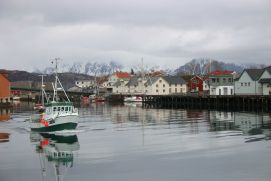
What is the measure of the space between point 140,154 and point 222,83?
8032 centimetres

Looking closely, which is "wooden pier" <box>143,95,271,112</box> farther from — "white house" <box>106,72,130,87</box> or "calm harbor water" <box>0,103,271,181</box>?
"white house" <box>106,72,130,87</box>

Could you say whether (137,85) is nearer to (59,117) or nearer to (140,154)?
(59,117)

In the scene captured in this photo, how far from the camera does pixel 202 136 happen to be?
4434 cm

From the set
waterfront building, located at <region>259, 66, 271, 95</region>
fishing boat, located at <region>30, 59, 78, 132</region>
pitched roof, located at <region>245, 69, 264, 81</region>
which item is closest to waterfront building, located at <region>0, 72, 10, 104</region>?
pitched roof, located at <region>245, 69, 264, 81</region>

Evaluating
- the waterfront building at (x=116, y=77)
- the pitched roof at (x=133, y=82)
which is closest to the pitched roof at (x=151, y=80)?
the pitched roof at (x=133, y=82)

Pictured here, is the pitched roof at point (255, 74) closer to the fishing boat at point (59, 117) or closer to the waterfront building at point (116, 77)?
the fishing boat at point (59, 117)

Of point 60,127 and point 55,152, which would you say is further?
point 60,127

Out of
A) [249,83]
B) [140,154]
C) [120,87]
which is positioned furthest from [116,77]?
[140,154]

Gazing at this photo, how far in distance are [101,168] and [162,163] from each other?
13.3 feet

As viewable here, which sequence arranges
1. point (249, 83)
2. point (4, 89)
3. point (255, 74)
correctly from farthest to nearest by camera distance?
point (4, 89) < point (249, 83) < point (255, 74)

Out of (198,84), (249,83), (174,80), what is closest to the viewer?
(249,83)

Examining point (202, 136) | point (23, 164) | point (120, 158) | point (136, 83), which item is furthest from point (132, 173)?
point (136, 83)

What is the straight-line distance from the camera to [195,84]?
144 meters

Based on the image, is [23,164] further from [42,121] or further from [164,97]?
[164,97]
